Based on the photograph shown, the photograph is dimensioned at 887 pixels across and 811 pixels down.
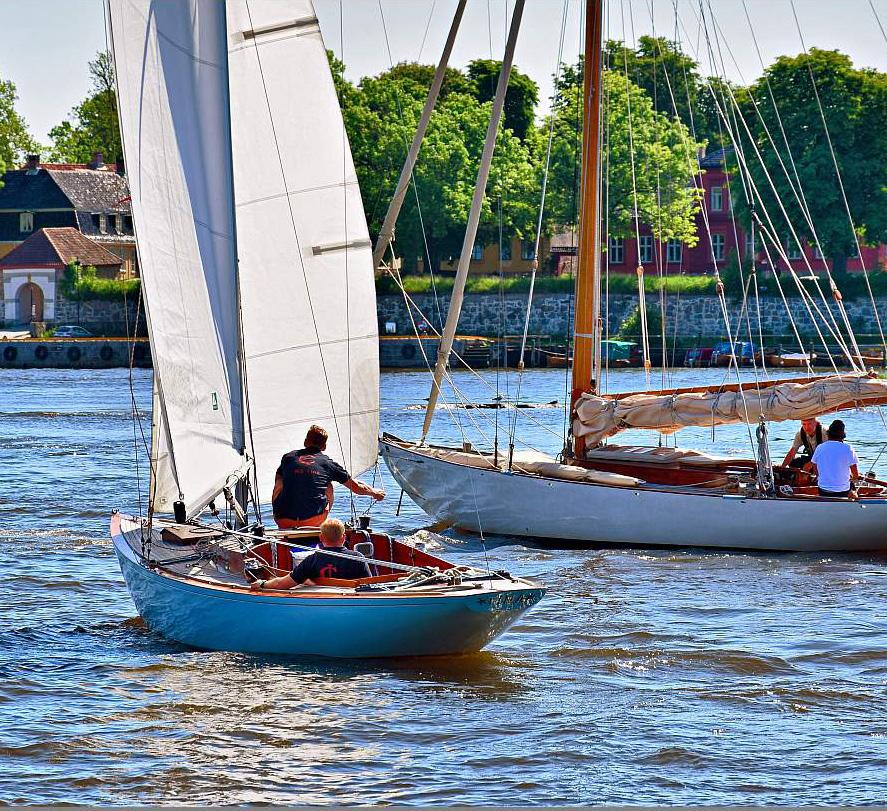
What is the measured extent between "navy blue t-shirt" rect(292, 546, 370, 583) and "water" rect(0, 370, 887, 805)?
0.86 metres

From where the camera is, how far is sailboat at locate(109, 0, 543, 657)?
14.6 metres

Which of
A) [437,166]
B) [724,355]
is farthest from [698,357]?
[437,166]

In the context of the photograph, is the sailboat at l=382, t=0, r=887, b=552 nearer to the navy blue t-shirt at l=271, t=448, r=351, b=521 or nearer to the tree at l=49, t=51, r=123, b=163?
the navy blue t-shirt at l=271, t=448, r=351, b=521

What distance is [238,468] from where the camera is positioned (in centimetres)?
A: 1680

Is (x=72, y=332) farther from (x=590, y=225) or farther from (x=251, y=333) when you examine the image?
(x=251, y=333)

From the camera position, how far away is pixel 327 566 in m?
14.7

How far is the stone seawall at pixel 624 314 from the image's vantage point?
82.1 meters

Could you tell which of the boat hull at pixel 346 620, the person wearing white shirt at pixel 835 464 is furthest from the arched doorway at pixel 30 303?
the boat hull at pixel 346 620

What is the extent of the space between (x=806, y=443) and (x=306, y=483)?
9639 millimetres

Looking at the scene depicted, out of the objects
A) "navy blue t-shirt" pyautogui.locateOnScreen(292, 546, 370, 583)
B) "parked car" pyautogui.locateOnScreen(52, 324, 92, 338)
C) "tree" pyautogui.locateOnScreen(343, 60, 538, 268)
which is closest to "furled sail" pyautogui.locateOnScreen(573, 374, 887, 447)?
"navy blue t-shirt" pyautogui.locateOnScreen(292, 546, 370, 583)

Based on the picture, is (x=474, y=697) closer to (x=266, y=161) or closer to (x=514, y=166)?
(x=266, y=161)

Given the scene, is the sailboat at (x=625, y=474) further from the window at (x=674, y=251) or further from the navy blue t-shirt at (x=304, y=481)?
the window at (x=674, y=251)

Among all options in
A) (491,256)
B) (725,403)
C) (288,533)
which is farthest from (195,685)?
(491,256)

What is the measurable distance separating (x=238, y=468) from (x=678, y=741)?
5.82 metres
